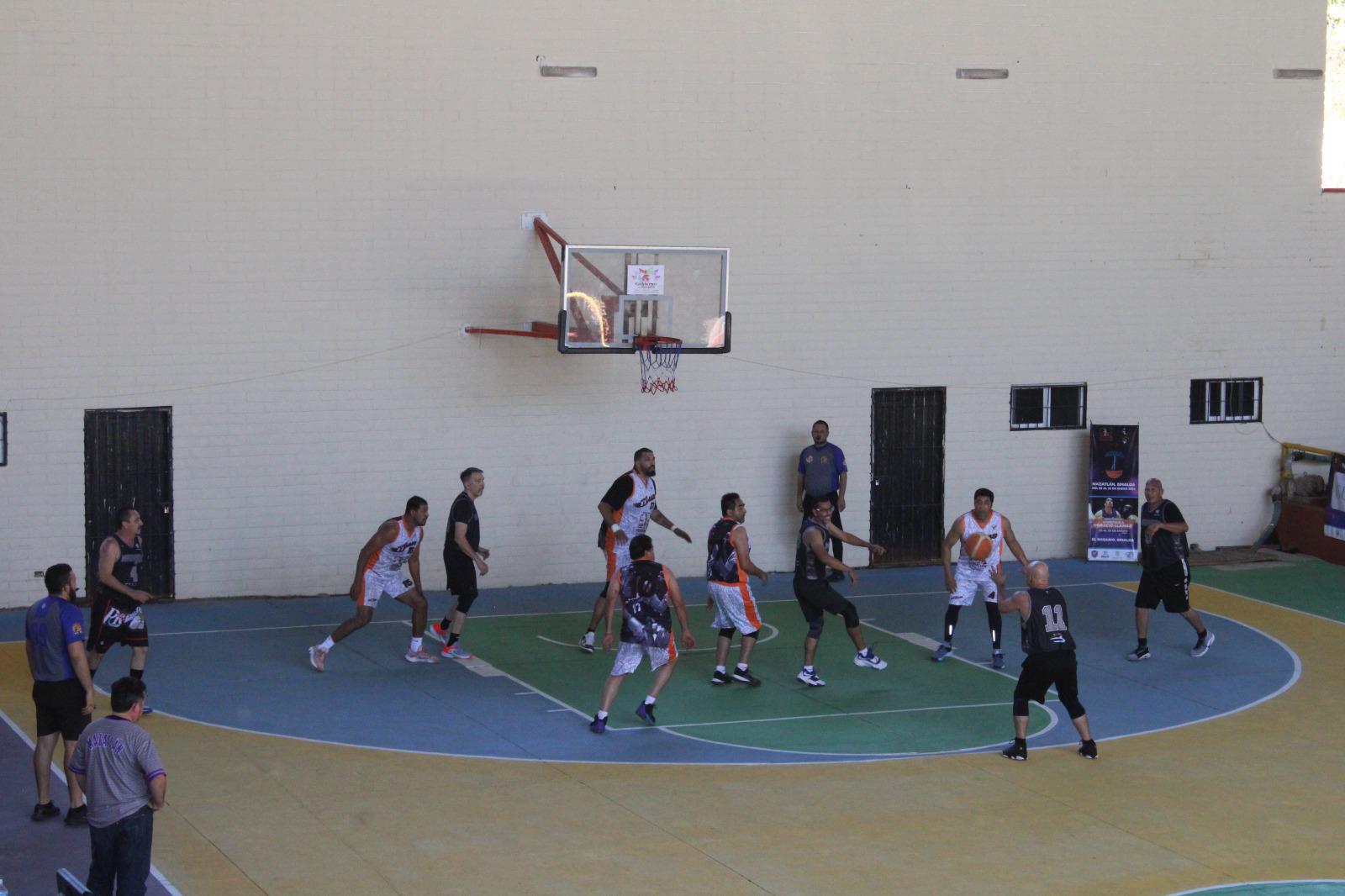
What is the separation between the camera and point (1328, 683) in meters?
16.7

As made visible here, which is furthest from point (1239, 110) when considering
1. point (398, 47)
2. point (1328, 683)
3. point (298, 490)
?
point (298, 490)

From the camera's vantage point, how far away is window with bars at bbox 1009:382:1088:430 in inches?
903

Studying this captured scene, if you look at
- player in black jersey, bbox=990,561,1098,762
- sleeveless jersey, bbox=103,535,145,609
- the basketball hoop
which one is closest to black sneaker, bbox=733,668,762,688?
player in black jersey, bbox=990,561,1098,762

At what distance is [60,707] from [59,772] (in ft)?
4.98

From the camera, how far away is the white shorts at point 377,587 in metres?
16.4

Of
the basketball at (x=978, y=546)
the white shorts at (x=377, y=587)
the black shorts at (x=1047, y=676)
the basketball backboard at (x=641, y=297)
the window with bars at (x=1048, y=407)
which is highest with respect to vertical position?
the basketball backboard at (x=641, y=297)

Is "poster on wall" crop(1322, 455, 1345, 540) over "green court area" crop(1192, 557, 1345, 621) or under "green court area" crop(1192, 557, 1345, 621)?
over

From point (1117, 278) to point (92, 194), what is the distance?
1386 centimetres

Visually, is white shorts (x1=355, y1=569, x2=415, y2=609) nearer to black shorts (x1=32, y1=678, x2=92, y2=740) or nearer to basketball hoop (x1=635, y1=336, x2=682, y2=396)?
black shorts (x1=32, y1=678, x2=92, y2=740)

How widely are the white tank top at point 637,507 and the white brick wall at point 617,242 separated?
120 inches

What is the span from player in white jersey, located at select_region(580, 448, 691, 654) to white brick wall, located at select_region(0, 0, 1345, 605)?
3.09 m

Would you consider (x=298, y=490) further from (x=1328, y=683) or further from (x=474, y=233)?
(x=1328, y=683)

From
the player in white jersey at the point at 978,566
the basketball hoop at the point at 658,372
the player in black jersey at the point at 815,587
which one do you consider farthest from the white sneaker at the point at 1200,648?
the basketball hoop at the point at 658,372

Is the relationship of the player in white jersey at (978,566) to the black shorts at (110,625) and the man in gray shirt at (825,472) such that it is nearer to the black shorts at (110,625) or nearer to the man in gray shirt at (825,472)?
the man in gray shirt at (825,472)
